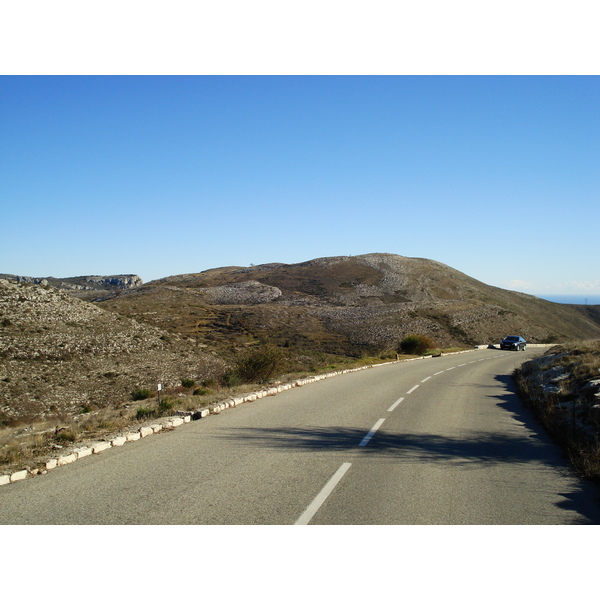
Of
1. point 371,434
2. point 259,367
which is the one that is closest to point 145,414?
point 371,434

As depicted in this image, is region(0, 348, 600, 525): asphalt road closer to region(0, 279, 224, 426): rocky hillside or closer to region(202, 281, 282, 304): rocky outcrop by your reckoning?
region(0, 279, 224, 426): rocky hillside

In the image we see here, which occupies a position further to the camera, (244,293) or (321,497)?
(244,293)

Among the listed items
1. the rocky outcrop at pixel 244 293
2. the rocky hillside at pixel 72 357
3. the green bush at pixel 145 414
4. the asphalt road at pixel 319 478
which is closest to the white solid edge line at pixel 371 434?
the asphalt road at pixel 319 478

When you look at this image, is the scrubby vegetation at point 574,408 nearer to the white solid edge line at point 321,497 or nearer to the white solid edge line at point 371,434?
the white solid edge line at point 371,434

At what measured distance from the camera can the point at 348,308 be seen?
88312mm

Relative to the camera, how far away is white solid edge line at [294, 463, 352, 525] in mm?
4793

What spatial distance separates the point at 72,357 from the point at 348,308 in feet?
199

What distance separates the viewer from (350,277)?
413 feet

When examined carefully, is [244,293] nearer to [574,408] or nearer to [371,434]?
[371,434]

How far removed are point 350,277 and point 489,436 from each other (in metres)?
117

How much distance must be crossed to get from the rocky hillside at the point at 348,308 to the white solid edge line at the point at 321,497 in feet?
Result: 136

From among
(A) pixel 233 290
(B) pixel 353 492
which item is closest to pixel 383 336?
(A) pixel 233 290

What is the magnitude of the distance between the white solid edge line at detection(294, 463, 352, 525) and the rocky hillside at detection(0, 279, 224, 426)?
19.6 metres
